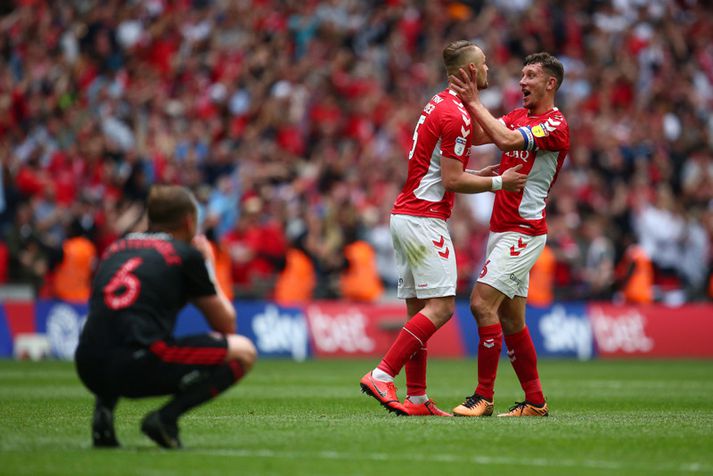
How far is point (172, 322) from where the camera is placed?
23.7 ft

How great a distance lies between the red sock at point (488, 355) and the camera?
9750 millimetres

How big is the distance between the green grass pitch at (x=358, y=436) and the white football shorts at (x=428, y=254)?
1.03m

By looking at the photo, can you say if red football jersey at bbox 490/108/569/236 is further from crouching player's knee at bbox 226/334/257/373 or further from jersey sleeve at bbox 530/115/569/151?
crouching player's knee at bbox 226/334/257/373

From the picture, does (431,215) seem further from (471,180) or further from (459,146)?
(459,146)

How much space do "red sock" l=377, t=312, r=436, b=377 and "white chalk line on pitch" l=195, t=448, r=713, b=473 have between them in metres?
2.34

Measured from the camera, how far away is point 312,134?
24.1 metres

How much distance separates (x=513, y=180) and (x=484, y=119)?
515 mm

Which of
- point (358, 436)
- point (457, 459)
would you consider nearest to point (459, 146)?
point (358, 436)

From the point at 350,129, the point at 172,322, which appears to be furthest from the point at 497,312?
the point at 350,129

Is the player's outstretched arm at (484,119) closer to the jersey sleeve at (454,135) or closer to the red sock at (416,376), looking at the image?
the jersey sleeve at (454,135)

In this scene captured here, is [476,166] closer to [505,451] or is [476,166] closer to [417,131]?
[417,131]

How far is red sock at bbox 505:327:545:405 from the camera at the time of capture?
9945mm

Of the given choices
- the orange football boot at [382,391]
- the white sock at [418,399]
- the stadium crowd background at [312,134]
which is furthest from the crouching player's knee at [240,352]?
the stadium crowd background at [312,134]

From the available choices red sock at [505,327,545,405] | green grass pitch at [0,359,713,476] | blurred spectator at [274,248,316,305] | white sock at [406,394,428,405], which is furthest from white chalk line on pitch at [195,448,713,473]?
blurred spectator at [274,248,316,305]
